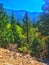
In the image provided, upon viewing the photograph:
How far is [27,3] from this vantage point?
1217 cm

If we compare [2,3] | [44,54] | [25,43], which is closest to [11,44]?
[25,43]

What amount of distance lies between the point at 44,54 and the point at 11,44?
2132 mm

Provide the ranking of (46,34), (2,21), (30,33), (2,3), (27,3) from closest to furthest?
(27,3)
(2,3)
(2,21)
(46,34)
(30,33)

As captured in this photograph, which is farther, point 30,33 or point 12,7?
point 30,33

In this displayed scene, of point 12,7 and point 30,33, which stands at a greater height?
point 12,7

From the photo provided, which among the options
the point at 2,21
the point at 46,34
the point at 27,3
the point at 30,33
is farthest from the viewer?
the point at 30,33

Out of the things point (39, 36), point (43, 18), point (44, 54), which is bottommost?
point (44, 54)

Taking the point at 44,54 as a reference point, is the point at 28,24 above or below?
above

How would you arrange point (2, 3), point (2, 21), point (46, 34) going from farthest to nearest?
1. point (46, 34)
2. point (2, 21)
3. point (2, 3)

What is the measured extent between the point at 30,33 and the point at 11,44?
1613 millimetres

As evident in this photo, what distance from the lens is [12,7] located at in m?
12.6

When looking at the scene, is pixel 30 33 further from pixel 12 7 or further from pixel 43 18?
pixel 12 7

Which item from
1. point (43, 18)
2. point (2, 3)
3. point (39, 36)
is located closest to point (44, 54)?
point (39, 36)

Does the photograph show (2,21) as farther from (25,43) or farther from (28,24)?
(28,24)
